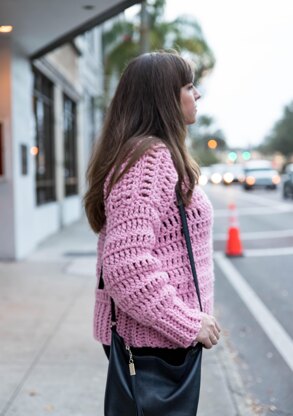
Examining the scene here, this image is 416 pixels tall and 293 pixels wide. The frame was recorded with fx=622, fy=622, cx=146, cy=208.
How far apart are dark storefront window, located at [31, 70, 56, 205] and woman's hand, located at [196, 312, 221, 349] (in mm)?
10999

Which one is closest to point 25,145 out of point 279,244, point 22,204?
point 22,204

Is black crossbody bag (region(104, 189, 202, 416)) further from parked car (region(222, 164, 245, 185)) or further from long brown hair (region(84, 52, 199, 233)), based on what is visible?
parked car (region(222, 164, 245, 185))

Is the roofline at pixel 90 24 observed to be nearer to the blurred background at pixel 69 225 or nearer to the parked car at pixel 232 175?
the blurred background at pixel 69 225

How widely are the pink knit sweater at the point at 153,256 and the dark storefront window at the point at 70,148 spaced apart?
15368mm

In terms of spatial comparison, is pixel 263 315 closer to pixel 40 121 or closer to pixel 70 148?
pixel 40 121

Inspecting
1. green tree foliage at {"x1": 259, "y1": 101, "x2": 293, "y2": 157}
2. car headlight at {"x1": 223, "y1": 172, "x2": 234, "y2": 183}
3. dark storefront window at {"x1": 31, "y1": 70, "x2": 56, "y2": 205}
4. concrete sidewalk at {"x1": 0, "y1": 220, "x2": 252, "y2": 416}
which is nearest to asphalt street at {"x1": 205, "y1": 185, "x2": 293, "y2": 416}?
concrete sidewalk at {"x1": 0, "y1": 220, "x2": 252, "y2": 416}

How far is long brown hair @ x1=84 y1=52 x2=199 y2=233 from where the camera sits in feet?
6.82

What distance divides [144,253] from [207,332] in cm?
34

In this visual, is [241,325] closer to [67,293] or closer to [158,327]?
[67,293]

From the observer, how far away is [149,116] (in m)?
2.13

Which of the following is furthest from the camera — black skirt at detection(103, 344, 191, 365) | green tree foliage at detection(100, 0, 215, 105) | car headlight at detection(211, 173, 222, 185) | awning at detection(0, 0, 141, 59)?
car headlight at detection(211, 173, 222, 185)

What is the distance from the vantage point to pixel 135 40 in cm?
2244

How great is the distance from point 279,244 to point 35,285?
18.8ft

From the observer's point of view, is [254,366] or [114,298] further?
[254,366]
